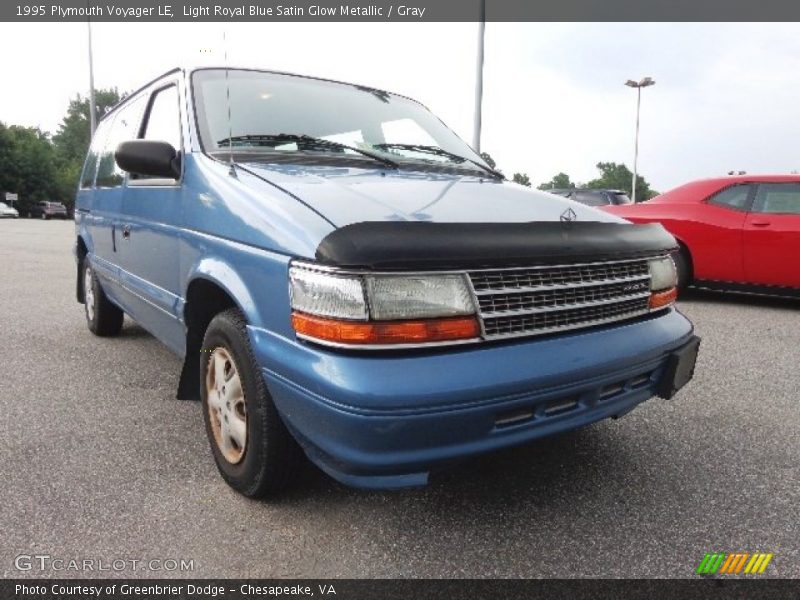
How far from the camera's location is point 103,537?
2.06 metres

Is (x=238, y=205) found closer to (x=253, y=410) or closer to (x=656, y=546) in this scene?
(x=253, y=410)

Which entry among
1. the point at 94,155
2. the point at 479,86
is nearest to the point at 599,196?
Result: the point at 479,86

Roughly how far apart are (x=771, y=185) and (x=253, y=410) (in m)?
6.47

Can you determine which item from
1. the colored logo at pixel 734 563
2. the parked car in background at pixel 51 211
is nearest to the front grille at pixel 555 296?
the colored logo at pixel 734 563

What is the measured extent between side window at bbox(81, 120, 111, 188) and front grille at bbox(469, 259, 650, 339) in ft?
12.5

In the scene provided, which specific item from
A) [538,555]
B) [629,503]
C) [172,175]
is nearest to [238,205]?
[172,175]

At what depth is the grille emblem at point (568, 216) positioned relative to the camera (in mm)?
2185

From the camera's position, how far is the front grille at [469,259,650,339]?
74.3 inches

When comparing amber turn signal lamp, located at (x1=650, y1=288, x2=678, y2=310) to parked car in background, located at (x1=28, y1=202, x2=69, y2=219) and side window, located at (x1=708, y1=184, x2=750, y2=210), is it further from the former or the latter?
parked car in background, located at (x1=28, y1=202, x2=69, y2=219)

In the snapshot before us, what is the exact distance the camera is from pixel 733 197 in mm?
6727

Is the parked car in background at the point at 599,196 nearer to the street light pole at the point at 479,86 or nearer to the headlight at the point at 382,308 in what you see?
the street light pole at the point at 479,86

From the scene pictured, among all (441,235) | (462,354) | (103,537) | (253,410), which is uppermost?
(441,235)

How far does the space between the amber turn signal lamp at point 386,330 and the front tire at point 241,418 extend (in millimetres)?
389

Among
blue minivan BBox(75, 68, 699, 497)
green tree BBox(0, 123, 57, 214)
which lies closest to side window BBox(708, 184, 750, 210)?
blue minivan BBox(75, 68, 699, 497)
